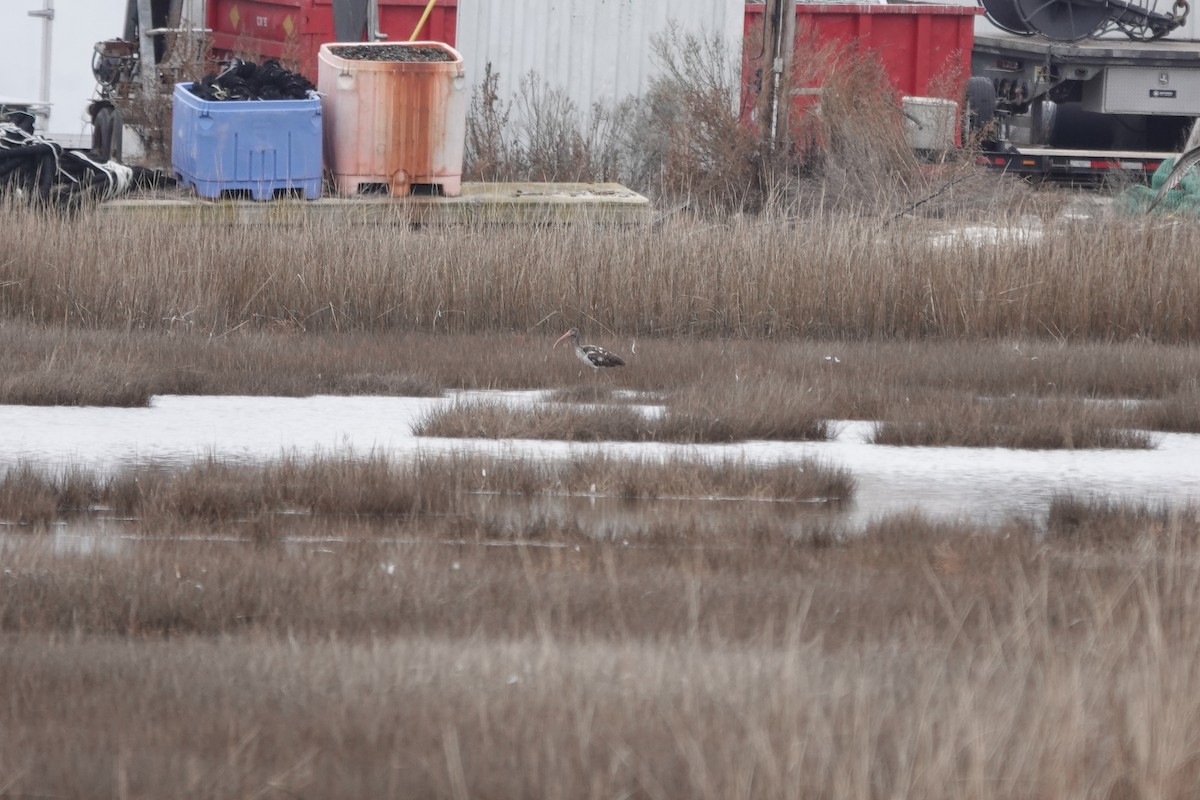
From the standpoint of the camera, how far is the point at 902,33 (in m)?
18.0

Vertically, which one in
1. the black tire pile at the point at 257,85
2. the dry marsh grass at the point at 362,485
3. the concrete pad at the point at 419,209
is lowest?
the dry marsh grass at the point at 362,485

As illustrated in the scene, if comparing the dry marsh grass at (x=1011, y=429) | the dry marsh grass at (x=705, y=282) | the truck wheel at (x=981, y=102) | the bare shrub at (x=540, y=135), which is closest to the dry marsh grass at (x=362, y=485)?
the dry marsh grass at (x=1011, y=429)

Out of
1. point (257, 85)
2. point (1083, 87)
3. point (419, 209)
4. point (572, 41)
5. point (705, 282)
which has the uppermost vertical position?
point (572, 41)

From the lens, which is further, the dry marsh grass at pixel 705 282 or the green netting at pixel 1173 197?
the green netting at pixel 1173 197

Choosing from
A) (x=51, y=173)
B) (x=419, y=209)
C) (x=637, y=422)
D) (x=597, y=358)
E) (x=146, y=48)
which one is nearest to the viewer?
(x=637, y=422)

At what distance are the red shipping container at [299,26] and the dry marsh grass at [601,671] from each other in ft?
41.9

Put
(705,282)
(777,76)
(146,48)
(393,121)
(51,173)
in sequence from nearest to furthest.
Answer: (705,282) < (51,173) < (393,121) < (777,76) < (146,48)

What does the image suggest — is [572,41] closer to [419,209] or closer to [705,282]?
[419,209]

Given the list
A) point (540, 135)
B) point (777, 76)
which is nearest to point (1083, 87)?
point (777, 76)

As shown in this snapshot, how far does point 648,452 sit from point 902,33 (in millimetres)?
12501

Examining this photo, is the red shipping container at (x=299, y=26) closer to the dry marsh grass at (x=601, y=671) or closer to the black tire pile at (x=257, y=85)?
the black tire pile at (x=257, y=85)

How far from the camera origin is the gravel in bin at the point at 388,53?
12234mm

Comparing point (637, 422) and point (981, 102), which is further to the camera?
point (981, 102)

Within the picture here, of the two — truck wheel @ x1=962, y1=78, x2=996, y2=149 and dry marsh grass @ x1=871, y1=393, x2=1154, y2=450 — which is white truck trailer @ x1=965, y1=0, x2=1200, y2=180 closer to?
truck wheel @ x1=962, y1=78, x2=996, y2=149
